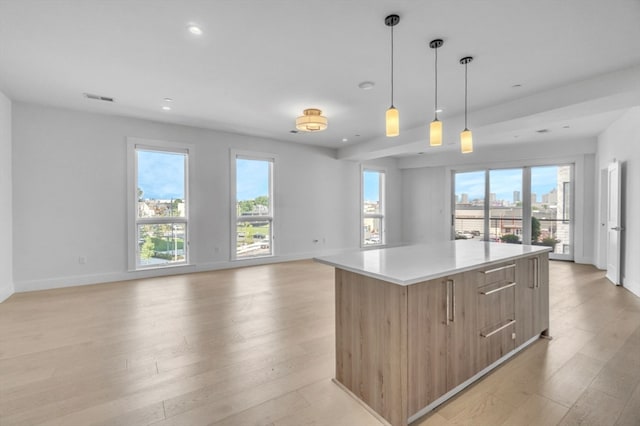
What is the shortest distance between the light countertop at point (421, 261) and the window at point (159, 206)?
4419 mm

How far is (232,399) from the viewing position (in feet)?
6.48

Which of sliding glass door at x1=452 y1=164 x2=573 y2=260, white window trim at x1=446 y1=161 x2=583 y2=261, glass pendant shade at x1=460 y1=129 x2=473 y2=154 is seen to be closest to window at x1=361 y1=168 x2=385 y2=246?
white window trim at x1=446 y1=161 x2=583 y2=261

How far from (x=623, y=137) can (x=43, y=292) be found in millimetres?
9163

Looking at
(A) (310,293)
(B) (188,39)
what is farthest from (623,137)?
(B) (188,39)

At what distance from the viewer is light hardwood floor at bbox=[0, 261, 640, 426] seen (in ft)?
6.01

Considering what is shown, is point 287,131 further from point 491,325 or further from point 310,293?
point 491,325

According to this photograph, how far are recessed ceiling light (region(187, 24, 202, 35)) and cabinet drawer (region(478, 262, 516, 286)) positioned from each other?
9.75 ft

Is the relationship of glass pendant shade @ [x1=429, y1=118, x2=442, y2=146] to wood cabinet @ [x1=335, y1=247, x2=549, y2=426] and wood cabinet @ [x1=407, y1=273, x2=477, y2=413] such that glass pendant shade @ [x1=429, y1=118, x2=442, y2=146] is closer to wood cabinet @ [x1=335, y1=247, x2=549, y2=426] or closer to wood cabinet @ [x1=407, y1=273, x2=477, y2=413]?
wood cabinet @ [x1=335, y1=247, x2=549, y2=426]

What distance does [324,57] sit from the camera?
3072mm

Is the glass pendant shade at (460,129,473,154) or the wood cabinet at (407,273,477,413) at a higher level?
the glass pendant shade at (460,129,473,154)

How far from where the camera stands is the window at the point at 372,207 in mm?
8648

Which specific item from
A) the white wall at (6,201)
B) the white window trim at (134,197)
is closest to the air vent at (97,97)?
the white window trim at (134,197)

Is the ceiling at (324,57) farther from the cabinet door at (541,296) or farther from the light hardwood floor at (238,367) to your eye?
the light hardwood floor at (238,367)

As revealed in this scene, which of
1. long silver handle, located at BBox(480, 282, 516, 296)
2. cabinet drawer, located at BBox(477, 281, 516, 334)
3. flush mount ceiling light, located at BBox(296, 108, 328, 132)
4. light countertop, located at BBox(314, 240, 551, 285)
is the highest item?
flush mount ceiling light, located at BBox(296, 108, 328, 132)
